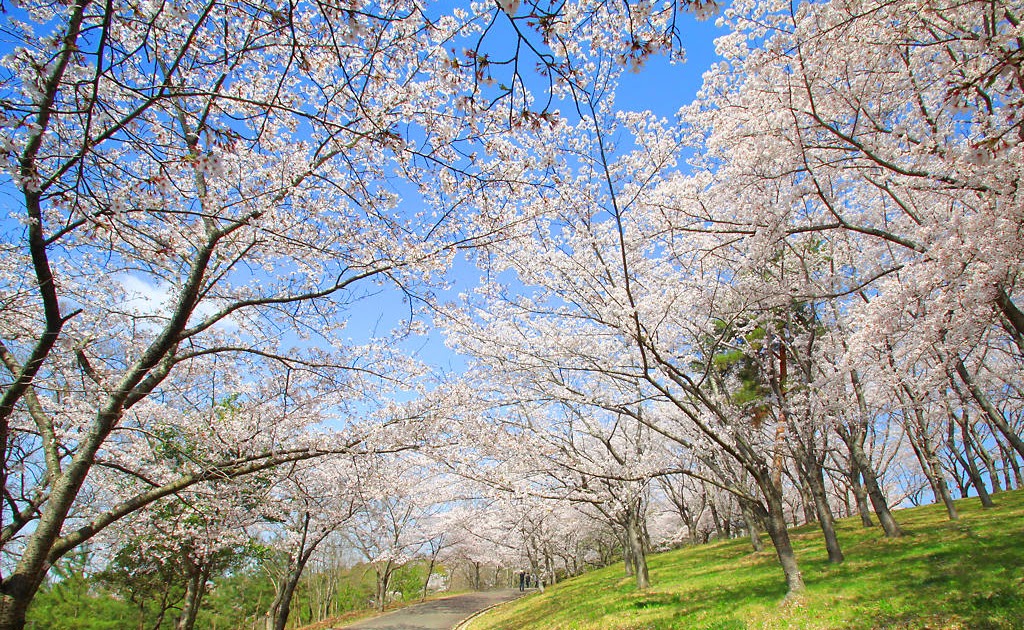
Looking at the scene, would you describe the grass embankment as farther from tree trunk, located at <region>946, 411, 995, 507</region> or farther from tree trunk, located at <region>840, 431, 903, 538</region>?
tree trunk, located at <region>946, 411, 995, 507</region>

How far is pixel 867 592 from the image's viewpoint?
7012mm

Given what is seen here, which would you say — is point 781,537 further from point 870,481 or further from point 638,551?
point 638,551

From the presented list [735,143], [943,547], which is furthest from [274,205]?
[943,547]

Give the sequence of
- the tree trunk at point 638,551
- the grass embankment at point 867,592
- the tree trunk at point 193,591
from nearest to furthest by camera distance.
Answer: the grass embankment at point 867,592
the tree trunk at point 638,551
the tree trunk at point 193,591

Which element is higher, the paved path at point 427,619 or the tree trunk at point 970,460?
the tree trunk at point 970,460

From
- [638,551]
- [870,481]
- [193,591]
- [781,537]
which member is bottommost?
[638,551]

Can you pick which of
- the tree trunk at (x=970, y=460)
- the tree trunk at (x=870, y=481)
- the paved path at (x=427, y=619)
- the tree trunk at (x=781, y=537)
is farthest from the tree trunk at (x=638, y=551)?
the tree trunk at (x=970, y=460)

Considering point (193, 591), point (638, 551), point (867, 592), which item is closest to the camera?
point (867, 592)

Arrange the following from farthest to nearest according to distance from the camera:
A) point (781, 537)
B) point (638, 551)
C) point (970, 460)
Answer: point (970, 460)
point (638, 551)
point (781, 537)

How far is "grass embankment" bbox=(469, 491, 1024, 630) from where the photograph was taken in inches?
230

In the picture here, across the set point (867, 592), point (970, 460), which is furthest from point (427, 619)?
point (970, 460)

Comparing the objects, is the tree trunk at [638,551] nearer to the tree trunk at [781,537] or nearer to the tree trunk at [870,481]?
the tree trunk at [781,537]

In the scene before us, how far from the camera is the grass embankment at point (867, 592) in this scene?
19.2ft

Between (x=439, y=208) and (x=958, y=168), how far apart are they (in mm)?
5321
